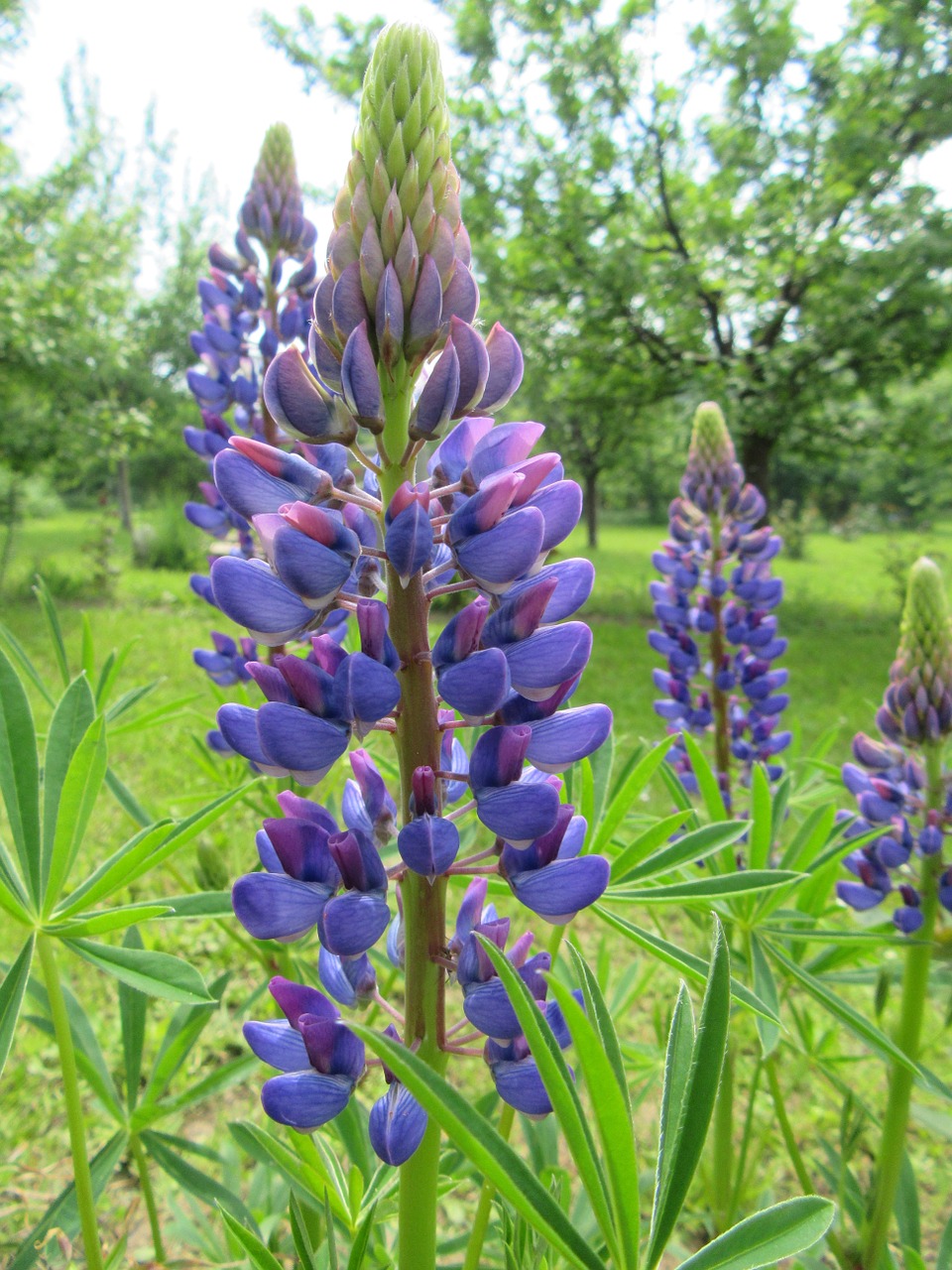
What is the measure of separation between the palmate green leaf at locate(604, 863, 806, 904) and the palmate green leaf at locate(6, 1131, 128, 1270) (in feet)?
2.40

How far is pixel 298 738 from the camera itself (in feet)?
2.16

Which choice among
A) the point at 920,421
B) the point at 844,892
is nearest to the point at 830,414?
the point at 920,421

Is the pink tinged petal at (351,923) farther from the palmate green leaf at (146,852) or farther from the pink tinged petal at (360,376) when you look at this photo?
the pink tinged petal at (360,376)

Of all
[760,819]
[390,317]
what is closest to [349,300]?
[390,317]

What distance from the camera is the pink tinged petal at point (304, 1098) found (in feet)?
2.17

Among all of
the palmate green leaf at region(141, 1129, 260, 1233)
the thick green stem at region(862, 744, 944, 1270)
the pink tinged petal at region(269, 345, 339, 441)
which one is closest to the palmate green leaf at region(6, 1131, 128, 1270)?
the palmate green leaf at region(141, 1129, 260, 1233)

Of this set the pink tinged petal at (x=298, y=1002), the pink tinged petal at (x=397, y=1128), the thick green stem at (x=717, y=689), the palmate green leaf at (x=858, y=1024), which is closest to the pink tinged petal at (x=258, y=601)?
the pink tinged petal at (x=298, y=1002)

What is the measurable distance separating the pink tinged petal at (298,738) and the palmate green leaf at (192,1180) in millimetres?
722

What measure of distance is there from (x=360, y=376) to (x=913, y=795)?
1.27 meters

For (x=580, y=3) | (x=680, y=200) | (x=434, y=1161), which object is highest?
(x=580, y=3)

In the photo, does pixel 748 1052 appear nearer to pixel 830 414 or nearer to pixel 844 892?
pixel 844 892

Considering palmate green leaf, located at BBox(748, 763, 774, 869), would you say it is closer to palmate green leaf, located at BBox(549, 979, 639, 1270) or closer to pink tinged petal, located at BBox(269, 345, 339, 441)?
palmate green leaf, located at BBox(549, 979, 639, 1270)

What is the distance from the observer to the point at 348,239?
73 centimetres

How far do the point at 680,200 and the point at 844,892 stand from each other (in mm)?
9994
